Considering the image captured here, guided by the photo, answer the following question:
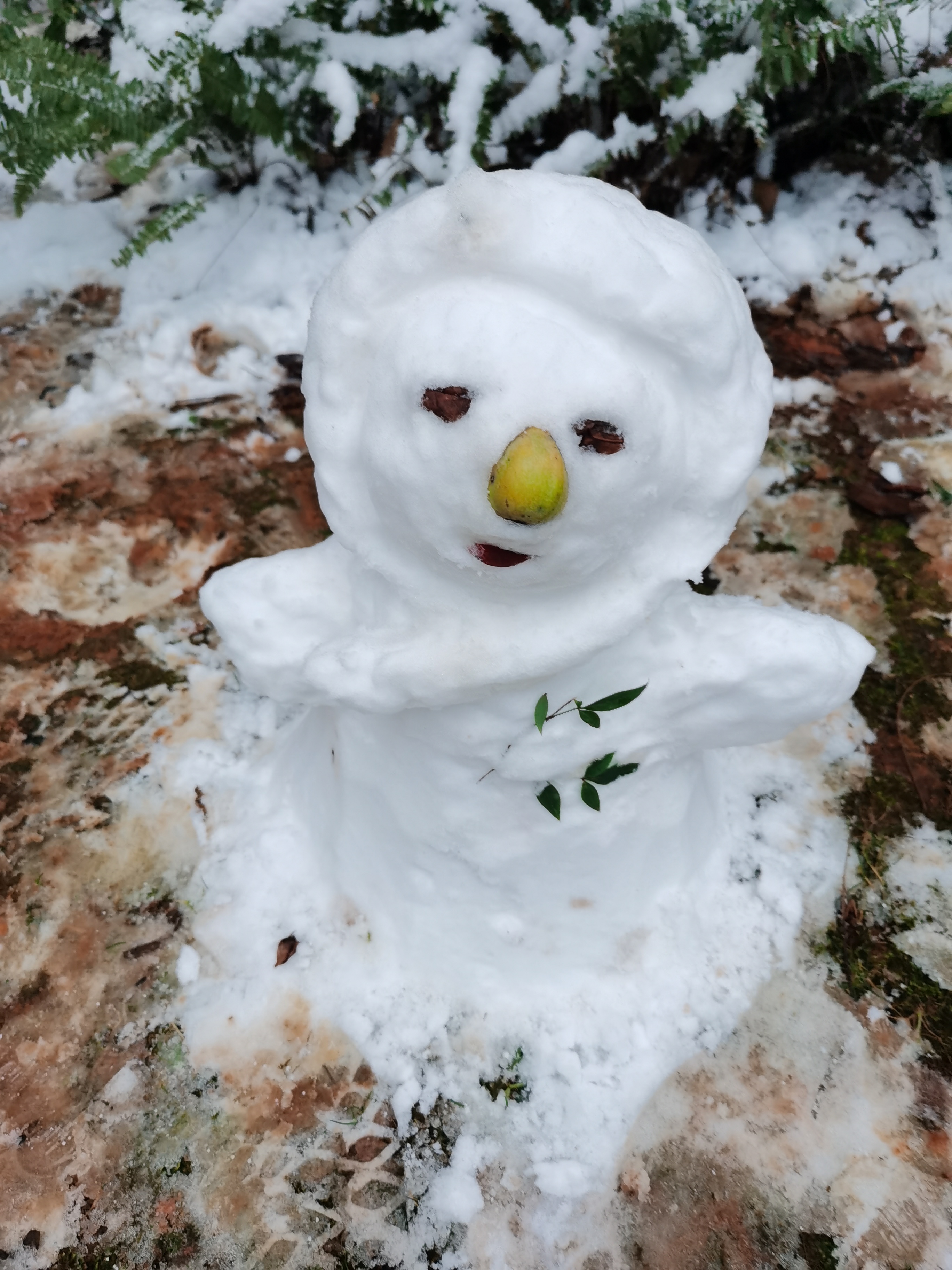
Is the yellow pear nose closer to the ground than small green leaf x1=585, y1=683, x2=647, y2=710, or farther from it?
farther from it

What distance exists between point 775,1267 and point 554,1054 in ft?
1.40

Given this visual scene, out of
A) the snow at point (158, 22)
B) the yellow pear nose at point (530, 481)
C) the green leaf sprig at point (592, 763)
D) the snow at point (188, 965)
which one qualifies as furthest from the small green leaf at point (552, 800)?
the snow at point (158, 22)

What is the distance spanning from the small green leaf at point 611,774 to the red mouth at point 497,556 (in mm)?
379

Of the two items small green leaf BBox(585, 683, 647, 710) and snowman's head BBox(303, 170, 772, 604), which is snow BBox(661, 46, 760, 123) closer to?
snowman's head BBox(303, 170, 772, 604)

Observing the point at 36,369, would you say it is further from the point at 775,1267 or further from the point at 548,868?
the point at 775,1267

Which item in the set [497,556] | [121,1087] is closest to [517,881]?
[497,556]

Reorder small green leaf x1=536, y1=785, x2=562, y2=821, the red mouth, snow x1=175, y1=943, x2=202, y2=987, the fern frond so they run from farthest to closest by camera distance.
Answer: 1. the fern frond
2. snow x1=175, y1=943, x2=202, y2=987
3. small green leaf x1=536, y1=785, x2=562, y2=821
4. the red mouth

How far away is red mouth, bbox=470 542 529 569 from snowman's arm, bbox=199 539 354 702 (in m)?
0.34

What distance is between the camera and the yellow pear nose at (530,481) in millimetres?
899

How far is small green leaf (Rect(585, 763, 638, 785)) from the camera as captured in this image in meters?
1.28

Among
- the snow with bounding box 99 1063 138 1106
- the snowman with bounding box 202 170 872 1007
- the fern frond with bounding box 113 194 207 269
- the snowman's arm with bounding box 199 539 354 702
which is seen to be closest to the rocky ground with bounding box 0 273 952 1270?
the snow with bounding box 99 1063 138 1106

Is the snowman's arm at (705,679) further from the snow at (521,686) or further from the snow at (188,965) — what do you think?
the snow at (188,965)

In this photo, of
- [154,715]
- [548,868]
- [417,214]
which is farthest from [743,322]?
[154,715]

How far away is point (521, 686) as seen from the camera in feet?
3.94
